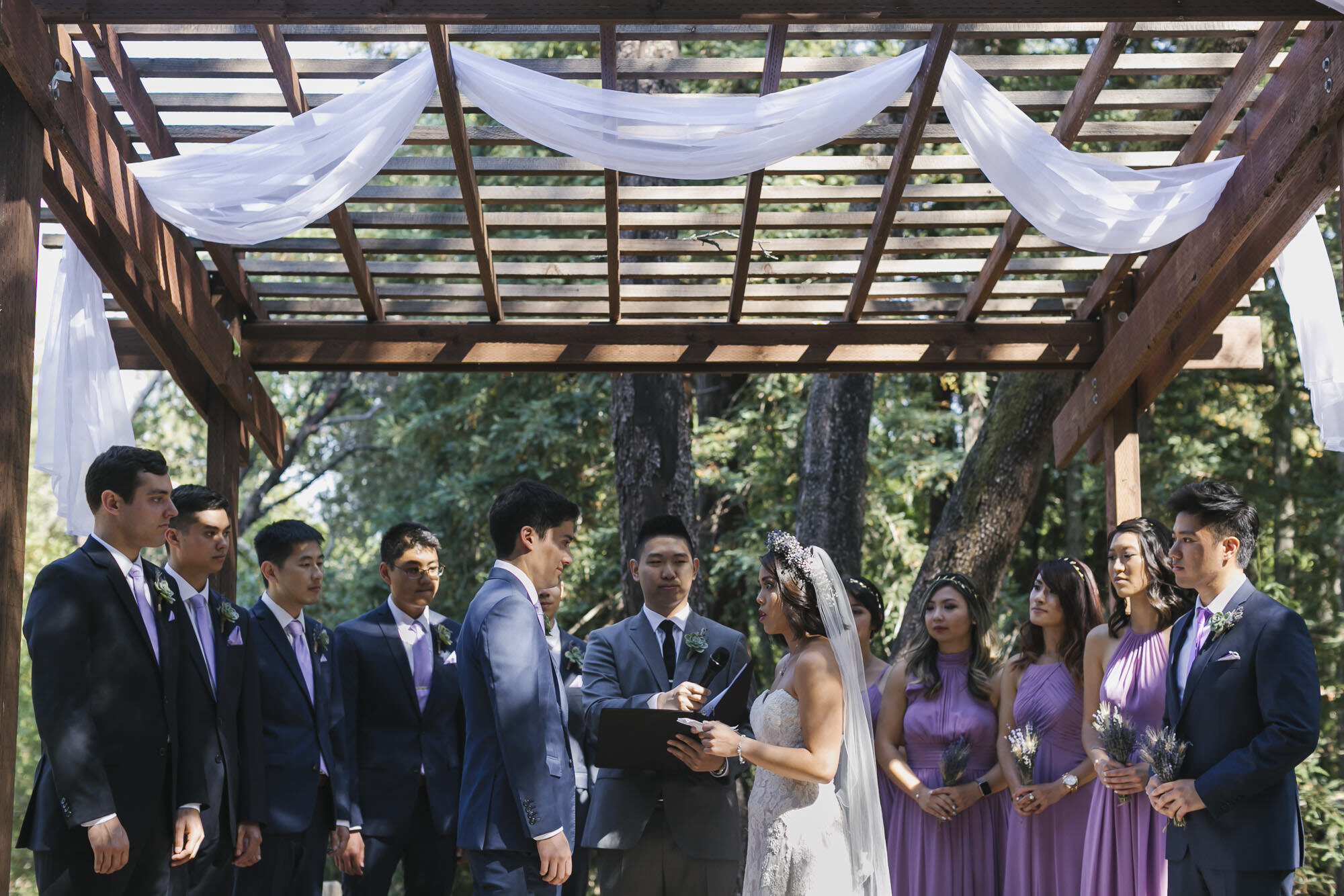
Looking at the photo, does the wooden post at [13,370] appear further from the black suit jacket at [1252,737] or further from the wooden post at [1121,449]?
the wooden post at [1121,449]

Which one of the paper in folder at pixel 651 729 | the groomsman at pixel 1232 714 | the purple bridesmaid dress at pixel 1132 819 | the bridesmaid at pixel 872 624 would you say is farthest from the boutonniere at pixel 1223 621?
the bridesmaid at pixel 872 624

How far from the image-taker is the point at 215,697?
4.67 meters

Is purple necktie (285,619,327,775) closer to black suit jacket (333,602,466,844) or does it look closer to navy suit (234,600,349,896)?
navy suit (234,600,349,896)

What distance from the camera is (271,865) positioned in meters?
A: 5.04

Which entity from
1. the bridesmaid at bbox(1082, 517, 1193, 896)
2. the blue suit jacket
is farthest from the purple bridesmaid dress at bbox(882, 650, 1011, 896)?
the blue suit jacket

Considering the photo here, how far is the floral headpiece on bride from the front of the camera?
4.21m

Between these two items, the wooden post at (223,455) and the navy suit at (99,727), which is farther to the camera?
the wooden post at (223,455)

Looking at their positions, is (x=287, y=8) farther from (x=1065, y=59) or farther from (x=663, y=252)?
(x=1065, y=59)

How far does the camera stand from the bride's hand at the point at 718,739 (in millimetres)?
4145

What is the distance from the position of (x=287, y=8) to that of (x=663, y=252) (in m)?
2.60

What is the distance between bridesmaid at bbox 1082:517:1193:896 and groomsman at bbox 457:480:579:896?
2307mm

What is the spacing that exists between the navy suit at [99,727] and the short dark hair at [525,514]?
1223 millimetres

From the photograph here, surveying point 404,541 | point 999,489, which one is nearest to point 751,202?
point 404,541

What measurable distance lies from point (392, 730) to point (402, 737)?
6cm
